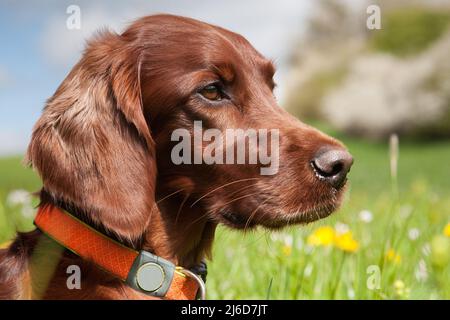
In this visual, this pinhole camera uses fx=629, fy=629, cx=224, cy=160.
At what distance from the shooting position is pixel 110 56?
2393 mm

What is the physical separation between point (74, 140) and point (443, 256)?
1.61 m

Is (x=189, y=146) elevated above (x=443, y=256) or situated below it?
above

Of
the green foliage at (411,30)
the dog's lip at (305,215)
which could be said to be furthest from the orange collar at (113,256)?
the green foliage at (411,30)

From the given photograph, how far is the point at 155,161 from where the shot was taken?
229 cm

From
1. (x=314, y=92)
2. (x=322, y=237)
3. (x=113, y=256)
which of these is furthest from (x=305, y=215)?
(x=314, y=92)

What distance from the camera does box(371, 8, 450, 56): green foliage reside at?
38.3 feet

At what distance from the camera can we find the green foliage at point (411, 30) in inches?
460

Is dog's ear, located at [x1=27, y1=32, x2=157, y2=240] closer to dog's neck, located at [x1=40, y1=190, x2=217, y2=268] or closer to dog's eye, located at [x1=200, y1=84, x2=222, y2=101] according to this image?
dog's neck, located at [x1=40, y1=190, x2=217, y2=268]

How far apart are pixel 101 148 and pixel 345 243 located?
4.63ft

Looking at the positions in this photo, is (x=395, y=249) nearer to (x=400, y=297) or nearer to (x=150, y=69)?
(x=400, y=297)

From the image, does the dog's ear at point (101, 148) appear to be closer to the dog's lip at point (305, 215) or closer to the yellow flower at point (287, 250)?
the dog's lip at point (305, 215)

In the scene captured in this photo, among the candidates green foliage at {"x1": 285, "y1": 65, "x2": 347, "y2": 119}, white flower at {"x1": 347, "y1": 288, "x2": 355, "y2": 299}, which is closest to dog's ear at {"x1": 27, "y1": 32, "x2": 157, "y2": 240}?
white flower at {"x1": 347, "y1": 288, "x2": 355, "y2": 299}

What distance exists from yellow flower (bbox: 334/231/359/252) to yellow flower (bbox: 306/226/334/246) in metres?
0.03
